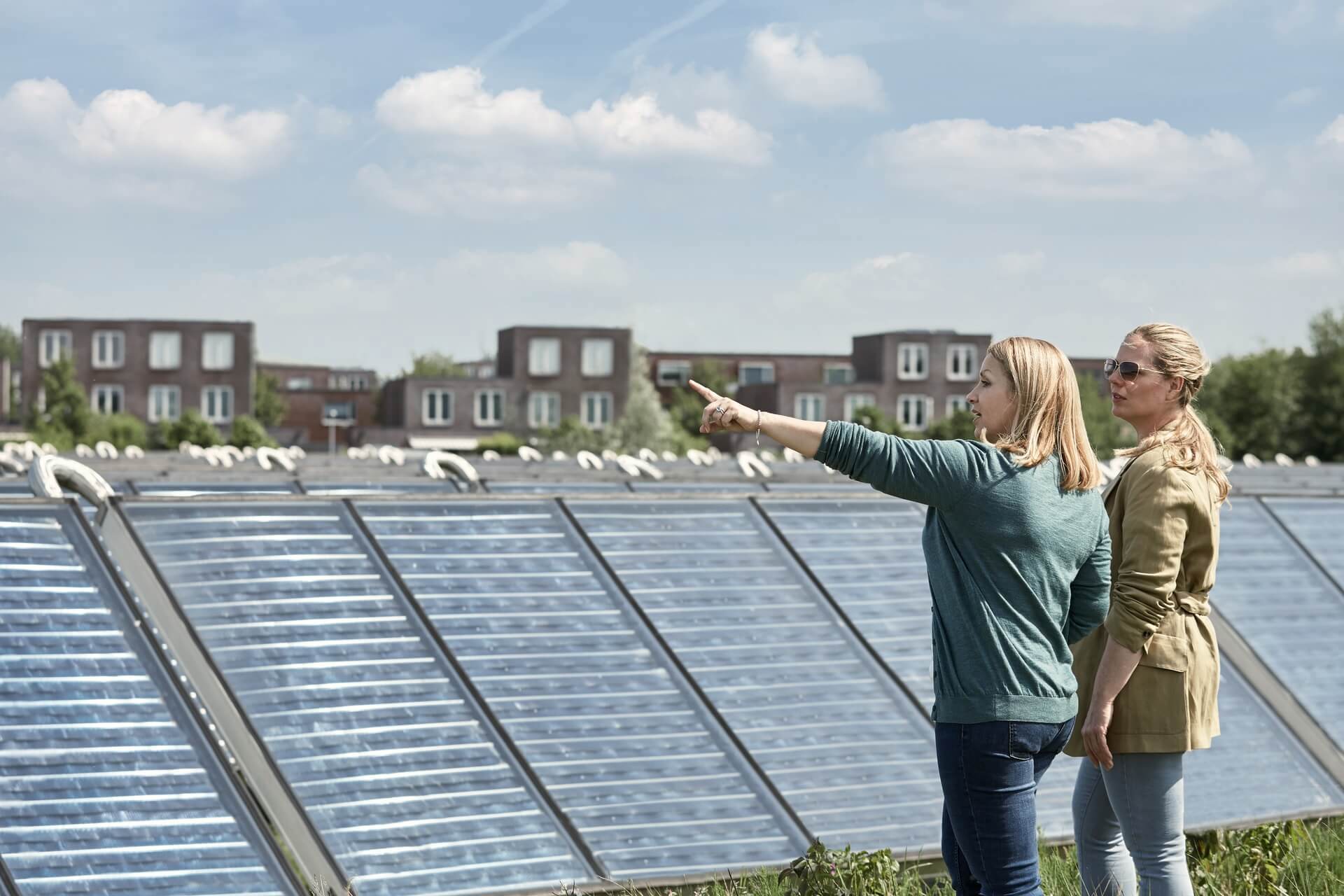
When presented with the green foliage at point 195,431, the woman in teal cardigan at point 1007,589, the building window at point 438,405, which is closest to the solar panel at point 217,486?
the woman in teal cardigan at point 1007,589

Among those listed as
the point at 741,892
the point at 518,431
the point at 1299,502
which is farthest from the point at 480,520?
the point at 518,431

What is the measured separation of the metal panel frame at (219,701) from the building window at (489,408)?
3488 inches

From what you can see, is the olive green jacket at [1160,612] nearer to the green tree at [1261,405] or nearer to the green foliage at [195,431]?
the green foliage at [195,431]

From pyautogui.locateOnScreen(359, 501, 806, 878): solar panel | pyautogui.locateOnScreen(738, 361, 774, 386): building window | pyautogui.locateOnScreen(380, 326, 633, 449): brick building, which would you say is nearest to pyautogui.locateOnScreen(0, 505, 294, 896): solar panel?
pyautogui.locateOnScreen(359, 501, 806, 878): solar panel

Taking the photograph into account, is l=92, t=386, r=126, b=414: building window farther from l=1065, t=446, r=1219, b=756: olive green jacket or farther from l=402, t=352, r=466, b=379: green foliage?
l=1065, t=446, r=1219, b=756: olive green jacket

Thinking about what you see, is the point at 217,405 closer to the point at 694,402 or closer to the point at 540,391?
the point at 540,391

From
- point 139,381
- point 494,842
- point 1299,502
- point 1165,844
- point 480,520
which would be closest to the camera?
point 1165,844

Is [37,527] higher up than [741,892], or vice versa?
[37,527]

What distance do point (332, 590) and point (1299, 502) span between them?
18.9ft

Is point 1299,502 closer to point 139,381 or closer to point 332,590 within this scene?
point 332,590

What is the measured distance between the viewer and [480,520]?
Answer: 630 centimetres

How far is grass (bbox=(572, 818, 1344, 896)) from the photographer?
15.7ft

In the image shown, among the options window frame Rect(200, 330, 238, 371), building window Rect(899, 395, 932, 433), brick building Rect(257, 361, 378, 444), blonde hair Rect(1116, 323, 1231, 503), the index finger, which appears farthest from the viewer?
brick building Rect(257, 361, 378, 444)

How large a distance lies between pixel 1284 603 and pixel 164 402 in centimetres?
9079
